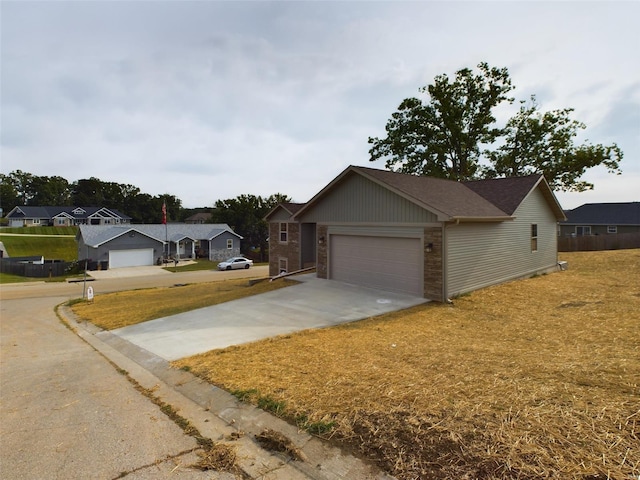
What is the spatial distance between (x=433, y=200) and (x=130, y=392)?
1089 cm

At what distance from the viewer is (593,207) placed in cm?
4394

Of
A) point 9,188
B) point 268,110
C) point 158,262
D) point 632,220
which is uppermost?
point 9,188

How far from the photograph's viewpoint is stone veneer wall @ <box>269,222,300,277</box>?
2481cm

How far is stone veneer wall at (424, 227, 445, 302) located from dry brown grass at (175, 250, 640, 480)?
2.03 metres

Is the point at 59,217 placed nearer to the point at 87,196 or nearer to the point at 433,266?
the point at 87,196

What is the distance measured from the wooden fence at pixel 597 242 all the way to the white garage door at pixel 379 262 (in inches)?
884

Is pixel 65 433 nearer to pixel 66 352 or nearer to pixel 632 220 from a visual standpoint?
pixel 66 352

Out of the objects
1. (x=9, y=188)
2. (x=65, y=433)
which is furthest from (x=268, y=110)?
(x=9, y=188)

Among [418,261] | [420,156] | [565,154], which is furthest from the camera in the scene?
[420,156]

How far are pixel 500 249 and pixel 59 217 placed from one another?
292 ft

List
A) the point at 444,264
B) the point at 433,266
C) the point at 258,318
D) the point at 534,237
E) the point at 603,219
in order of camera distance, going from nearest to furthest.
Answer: the point at 258,318, the point at 444,264, the point at 433,266, the point at 534,237, the point at 603,219

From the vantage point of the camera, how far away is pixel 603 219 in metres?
40.9

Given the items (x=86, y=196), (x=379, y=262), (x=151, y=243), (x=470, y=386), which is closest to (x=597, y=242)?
(x=379, y=262)

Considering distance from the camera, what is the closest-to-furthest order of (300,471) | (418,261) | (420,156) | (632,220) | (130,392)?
1. (300,471)
2. (130,392)
3. (418,261)
4. (420,156)
5. (632,220)
